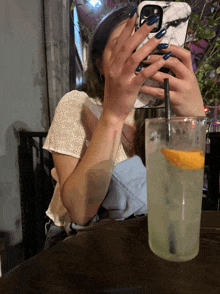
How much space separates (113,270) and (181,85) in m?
0.65

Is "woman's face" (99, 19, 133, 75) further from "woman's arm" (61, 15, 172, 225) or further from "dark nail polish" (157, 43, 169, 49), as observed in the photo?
"dark nail polish" (157, 43, 169, 49)

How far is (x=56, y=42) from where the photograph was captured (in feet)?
4.99

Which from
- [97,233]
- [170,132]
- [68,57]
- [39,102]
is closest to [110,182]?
[97,233]

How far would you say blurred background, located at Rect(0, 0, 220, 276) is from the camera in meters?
1.15

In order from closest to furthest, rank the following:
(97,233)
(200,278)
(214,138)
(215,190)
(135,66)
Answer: (200,278)
(97,233)
(135,66)
(214,138)
(215,190)

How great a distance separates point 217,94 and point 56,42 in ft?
4.36

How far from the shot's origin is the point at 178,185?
1.03ft

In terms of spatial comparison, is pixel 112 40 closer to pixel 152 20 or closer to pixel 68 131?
pixel 152 20

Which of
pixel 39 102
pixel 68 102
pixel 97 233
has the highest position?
pixel 39 102

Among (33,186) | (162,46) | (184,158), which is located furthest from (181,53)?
(33,186)

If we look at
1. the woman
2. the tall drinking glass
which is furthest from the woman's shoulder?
the tall drinking glass

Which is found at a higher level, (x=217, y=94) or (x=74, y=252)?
(x=217, y=94)

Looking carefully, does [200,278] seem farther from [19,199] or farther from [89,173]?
[19,199]

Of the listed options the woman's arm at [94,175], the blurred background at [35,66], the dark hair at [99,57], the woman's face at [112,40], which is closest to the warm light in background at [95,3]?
the blurred background at [35,66]
